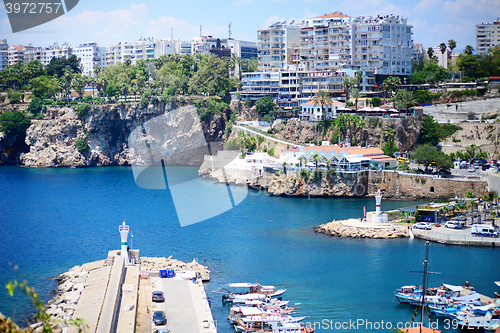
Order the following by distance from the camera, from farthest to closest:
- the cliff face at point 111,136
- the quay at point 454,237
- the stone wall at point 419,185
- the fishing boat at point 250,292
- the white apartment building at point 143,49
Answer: the white apartment building at point 143,49
the cliff face at point 111,136
the stone wall at point 419,185
the quay at point 454,237
the fishing boat at point 250,292

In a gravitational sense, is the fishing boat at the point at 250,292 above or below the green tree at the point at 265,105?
below

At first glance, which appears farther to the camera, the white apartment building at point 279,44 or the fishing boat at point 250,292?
the white apartment building at point 279,44

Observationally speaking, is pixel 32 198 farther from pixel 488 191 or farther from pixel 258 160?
pixel 488 191

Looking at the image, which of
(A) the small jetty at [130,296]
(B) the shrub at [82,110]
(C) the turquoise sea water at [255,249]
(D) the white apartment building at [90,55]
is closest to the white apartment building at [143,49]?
(D) the white apartment building at [90,55]

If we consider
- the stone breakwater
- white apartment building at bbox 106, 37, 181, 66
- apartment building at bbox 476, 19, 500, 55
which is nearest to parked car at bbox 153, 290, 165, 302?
the stone breakwater

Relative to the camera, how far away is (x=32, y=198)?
77.7 meters

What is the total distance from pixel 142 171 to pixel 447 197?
5978 cm

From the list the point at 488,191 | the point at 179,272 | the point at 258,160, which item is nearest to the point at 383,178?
the point at 488,191

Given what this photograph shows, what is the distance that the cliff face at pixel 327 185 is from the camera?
248 ft

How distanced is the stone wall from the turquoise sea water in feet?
11.5

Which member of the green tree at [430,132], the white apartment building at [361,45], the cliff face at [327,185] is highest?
the white apartment building at [361,45]

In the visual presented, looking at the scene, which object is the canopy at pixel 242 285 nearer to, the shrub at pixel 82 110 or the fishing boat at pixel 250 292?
the fishing boat at pixel 250 292

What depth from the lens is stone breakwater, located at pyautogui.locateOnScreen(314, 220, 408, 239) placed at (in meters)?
54.4

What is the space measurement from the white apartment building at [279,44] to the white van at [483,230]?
71.0m
